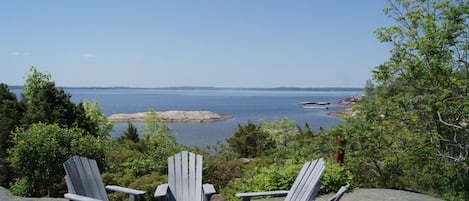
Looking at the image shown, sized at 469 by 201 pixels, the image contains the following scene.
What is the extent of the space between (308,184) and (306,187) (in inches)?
1.3

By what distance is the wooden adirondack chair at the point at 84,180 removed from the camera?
352cm

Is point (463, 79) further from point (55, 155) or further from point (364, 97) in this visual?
point (55, 155)

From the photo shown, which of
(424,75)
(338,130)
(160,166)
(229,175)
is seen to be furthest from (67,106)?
(424,75)

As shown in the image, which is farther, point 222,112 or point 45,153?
point 222,112

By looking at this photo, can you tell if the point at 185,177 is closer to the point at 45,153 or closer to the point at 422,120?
the point at 45,153

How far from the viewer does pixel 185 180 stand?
438 cm

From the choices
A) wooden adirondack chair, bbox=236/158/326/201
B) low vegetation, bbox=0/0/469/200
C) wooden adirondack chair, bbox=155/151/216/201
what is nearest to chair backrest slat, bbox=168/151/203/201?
wooden adirondack chair, bbox=155/151/216/201

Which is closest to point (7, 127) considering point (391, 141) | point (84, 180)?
point (84, 180)

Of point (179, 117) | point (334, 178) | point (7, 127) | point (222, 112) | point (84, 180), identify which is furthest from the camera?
point (222, 112)

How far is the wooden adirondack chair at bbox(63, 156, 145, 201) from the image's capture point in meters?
3.52

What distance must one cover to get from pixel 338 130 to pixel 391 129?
82 cm

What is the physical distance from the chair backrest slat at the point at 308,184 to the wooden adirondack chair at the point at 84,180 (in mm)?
1418

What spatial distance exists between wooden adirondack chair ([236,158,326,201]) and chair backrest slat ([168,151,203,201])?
0.65 metres

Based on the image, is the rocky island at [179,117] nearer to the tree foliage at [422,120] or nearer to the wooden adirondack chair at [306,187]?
the tree foliage at [422,120]
